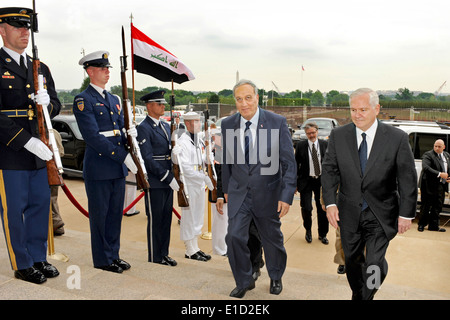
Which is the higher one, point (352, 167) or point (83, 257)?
point (352, 167)

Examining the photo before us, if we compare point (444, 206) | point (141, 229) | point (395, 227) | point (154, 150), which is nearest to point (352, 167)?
point (395, 227)

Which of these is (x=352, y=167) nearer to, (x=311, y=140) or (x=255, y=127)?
(x=255, y=127)

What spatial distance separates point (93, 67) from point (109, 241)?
180cm

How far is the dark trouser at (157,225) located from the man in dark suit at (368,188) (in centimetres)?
216

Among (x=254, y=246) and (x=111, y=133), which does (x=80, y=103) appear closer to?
(x=111, y=133)

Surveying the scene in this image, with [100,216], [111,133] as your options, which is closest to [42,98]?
[111,133]

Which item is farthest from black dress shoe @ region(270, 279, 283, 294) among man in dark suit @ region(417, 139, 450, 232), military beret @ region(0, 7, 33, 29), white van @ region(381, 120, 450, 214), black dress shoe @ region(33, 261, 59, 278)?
white van @ region(381, 120, 450, 214)

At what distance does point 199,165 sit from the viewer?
5770 millimetres

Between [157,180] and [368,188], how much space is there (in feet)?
8.15

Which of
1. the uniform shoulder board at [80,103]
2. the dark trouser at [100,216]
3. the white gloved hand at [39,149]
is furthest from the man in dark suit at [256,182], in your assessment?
the white gloved hand at [39,149]

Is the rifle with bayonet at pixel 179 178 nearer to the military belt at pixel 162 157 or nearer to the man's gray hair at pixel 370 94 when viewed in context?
the military belt at pixel 162 157

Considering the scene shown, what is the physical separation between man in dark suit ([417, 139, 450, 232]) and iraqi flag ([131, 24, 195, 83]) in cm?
469

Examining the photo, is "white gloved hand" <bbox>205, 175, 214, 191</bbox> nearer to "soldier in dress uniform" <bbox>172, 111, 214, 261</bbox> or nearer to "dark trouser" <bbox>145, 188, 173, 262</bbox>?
"soldier in dress uniform" <bbox>172, 111, 214, 261</bbox>

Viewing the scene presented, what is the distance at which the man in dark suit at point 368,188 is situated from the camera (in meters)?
3.47
